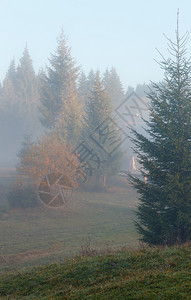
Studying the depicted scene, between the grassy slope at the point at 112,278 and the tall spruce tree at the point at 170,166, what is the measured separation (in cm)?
303

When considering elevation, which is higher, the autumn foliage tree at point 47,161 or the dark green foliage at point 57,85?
the dark green foliage at point 57,85

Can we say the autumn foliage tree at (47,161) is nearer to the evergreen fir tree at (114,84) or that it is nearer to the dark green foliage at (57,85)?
the dark green foliage at (57,85)

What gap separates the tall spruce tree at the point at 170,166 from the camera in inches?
536

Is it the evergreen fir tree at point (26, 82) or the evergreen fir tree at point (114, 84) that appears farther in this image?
the evergreen fir tree at point (114, 84)

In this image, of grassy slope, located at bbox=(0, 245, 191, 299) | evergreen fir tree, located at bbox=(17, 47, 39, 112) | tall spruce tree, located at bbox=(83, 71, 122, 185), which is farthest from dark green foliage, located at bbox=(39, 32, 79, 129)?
grassy slope, located at bbox=(0, 245, 191, 299)

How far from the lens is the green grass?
17.1 m

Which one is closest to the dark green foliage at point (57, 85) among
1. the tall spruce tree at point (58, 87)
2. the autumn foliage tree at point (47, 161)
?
the tall spruce tree at point (58, 87)

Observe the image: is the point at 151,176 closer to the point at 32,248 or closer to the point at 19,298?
the point at 19,298

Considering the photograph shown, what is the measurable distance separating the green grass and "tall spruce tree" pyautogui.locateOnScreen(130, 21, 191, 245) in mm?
2544

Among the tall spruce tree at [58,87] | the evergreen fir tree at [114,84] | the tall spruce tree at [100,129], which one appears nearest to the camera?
the tall spruce tree at [100,129]

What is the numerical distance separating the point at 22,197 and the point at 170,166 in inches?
842

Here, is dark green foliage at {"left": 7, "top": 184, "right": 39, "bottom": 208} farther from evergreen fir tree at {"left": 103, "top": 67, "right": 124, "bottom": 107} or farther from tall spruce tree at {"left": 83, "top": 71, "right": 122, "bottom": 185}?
evergreen fir tree at {"left": 103, "top": 67, "right": 124, "bottom": 107}

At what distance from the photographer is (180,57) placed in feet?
51.6

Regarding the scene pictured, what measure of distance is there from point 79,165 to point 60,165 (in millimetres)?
3259
